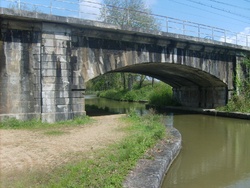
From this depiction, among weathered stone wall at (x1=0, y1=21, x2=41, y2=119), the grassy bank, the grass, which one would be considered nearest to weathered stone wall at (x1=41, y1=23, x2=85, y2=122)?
weathered stone wall at (x1=0, y1=21, x2=41, y2=119)

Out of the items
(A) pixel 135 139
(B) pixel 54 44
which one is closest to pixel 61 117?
(B) pixel 54 44

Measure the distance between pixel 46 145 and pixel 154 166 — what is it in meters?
2.77

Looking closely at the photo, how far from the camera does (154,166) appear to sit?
549 centimetres

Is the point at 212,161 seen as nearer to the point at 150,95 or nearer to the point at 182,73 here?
the point at 182,73

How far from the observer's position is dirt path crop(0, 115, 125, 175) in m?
5.29

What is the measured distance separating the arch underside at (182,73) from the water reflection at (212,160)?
4721mm

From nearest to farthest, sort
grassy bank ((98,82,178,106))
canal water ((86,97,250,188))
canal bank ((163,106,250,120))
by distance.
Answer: canal water ((86,97,250,188)) < canal bank ((163,106,250,120)) < grassy bank ((98,82,178,106))

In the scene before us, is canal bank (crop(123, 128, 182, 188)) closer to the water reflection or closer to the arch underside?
the water reflection

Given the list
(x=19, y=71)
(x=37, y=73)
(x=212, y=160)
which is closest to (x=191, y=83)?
(x=37, y=73)

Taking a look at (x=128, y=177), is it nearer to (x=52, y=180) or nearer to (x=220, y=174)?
(x=52, y=180)

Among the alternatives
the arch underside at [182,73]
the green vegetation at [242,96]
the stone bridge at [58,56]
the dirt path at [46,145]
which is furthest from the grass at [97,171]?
the green vegetation at [242,96]

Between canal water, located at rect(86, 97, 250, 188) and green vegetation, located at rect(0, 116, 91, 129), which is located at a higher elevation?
green vegetation, located at rect(0, 116, 91, 129)

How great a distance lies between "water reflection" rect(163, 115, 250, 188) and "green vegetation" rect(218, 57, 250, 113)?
4.29 metres

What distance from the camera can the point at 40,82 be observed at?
34.9ft
